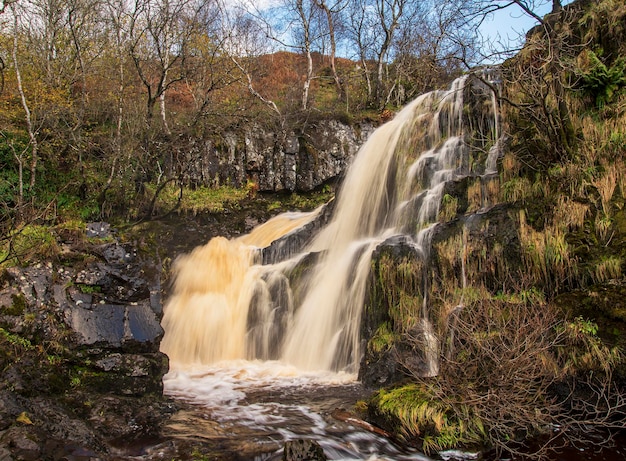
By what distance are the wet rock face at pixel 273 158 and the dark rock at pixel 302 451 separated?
1286 cm

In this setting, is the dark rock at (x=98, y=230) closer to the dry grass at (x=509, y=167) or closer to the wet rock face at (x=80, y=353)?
the wet rock face at (x=80, y=353)

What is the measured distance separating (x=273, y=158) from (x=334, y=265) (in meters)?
7.79

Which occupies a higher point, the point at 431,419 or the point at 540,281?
the point at 540,281

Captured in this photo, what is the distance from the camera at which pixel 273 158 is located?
56.3 feet

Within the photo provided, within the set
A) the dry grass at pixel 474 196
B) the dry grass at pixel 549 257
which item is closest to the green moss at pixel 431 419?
the dry grass at pixel 549 257

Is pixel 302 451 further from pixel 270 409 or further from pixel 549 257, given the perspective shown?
pixel 549 257

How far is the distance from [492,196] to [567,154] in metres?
1.57

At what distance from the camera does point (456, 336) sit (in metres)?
6.14

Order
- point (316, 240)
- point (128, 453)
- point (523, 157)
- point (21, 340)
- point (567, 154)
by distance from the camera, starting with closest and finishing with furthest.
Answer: point (128, 453), point (21, 340), point (567, 154), point (523, 157), point (316, 240)

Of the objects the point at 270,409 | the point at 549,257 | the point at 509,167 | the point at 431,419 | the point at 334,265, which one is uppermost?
the point at 509,167

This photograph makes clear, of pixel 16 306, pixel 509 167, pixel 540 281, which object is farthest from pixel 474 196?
pixel 16 306

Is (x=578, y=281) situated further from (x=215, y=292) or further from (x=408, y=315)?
(x=215, y=292)

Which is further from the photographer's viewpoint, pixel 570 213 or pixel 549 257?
pixel 570 213

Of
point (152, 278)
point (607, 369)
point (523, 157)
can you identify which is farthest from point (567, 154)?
point (152, 278)
